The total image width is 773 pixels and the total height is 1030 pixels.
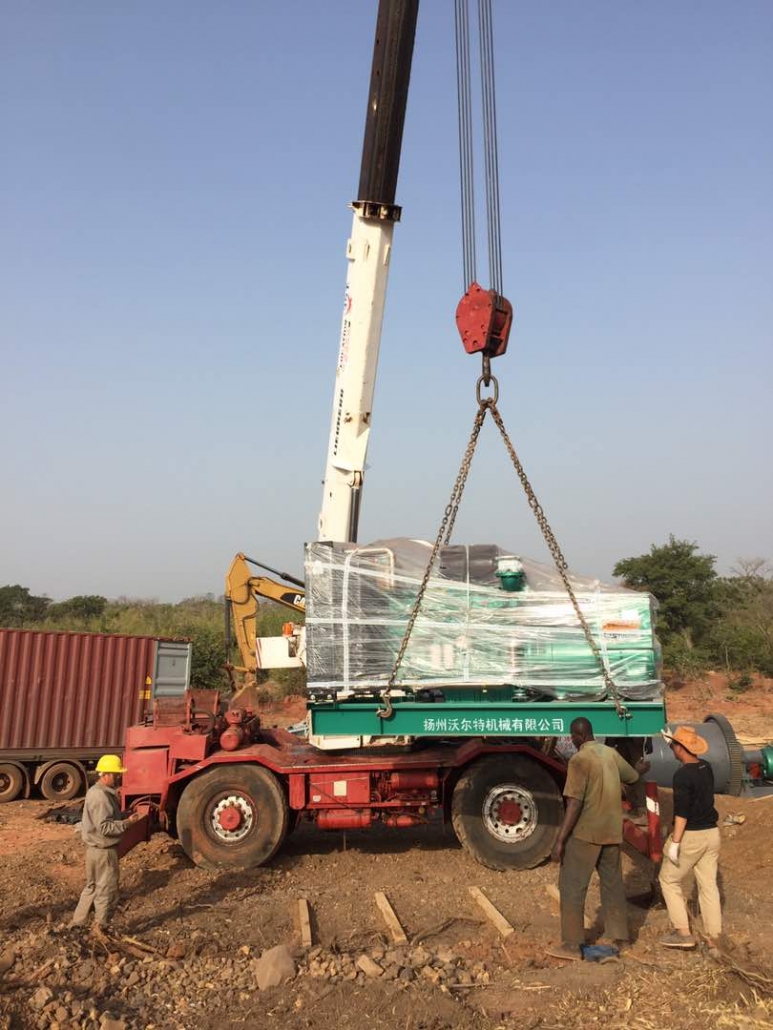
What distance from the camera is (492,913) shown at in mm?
7348

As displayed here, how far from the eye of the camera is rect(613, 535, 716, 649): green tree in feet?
102

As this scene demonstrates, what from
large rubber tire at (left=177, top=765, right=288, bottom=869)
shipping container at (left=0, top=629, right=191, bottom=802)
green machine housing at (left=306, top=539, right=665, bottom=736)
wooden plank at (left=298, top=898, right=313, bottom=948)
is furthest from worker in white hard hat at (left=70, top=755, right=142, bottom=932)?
shipping container at (left=0, top=629, right=191, bottom=802)

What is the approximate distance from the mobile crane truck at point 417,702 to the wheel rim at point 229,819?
2 centimetres

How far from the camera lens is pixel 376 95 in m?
10.1

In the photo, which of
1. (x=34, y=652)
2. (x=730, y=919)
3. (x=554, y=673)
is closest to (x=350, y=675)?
(x=554, y=673)

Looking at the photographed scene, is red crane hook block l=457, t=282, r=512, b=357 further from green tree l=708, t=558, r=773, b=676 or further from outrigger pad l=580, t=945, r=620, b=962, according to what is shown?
green tree l=708, t=558, r=773, b=676

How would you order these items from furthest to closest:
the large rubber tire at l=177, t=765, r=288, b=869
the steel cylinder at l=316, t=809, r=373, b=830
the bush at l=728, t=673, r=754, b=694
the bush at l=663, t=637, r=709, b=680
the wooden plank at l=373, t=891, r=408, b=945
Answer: the bush at l=663, t=637, r=709, b=680 < the bush at l=728, t=673, r=754, b=694 < the steel cylinder at l=316, t=809, r=373, b=830 < the large rubber tire at l=177, t=765, r=288, b=869 < the wooden plank at l=373, t=891, r=408, b=945

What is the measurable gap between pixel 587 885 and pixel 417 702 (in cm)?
290

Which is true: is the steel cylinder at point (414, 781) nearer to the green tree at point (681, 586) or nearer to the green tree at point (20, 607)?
the green tree at point (681, 586)

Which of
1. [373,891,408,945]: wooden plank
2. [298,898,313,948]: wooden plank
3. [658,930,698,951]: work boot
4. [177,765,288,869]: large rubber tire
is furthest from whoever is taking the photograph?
[177,765,288,869]: large rubber tire

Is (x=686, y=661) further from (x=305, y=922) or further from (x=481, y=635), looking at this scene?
(x=305, y=922)

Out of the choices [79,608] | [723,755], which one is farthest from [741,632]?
[79,608]

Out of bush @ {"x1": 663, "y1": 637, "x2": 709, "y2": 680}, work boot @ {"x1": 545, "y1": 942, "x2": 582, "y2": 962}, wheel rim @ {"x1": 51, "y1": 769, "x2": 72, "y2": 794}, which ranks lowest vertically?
wheel rim @ {"x1": 51, "y1": 769, "x2": 72, "y2": 794}

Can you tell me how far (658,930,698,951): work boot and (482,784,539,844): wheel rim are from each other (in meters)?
2.74
